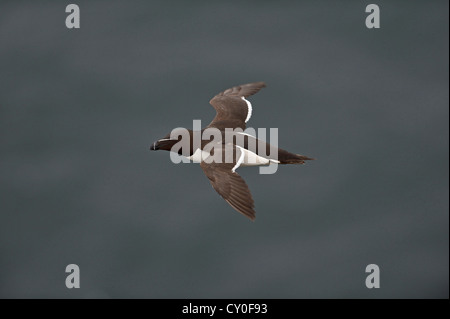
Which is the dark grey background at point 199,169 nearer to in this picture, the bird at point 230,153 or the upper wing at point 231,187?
A: the bird at point 230,153

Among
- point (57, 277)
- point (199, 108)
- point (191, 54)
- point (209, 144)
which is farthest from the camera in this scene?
point (191, 54)

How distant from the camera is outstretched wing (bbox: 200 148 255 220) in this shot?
1034cm

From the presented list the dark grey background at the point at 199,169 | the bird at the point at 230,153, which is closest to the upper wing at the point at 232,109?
the bird at the point at 230,153

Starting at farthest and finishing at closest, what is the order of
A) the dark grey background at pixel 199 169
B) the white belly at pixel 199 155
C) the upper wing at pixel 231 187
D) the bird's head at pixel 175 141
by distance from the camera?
1. the dark grey background at pixel 199 169
2. the bird's head at pixel 175 141
3. the white belly at pixel 199 155
4. the upper wing at pixel 231 187

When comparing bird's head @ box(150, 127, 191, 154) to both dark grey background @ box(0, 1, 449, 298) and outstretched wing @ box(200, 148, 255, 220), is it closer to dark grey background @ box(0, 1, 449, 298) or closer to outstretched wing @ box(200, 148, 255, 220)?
outstretched wing @ box(200, 148, 255, 220)

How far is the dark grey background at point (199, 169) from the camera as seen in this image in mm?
15422

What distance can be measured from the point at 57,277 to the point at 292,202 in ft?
15.5

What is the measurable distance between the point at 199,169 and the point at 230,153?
5345 millimetres

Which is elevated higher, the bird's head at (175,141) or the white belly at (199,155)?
the bird's head at (175,141)

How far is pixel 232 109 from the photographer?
1262cm

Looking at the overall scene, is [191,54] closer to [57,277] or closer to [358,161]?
[358,161]

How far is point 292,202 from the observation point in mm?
15711

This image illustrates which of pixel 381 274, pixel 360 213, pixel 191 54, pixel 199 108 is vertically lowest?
pixel 381 274

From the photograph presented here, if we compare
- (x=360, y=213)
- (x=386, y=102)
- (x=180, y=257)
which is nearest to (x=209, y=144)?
(x=180, y=257)
